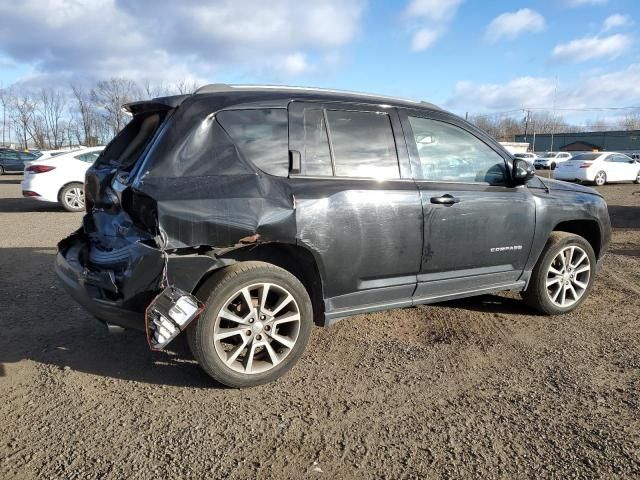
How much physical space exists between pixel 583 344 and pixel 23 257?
22.2ft

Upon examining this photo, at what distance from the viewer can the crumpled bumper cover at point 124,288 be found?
2.93 metres

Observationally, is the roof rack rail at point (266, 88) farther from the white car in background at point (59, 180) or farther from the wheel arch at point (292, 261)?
the white car in background at point (59, 180)

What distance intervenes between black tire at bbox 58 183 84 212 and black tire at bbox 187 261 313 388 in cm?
1003

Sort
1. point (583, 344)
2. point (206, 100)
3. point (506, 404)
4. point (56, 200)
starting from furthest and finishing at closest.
→ point (56, 200) → point (583, 344) → point (206, 100) → point (506, 404)

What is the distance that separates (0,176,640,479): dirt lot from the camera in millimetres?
2498

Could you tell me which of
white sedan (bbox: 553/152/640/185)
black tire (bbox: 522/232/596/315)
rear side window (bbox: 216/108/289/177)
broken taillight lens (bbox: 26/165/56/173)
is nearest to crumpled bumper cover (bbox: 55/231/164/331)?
Result: rear side window (bbox: 216/108/289/177)

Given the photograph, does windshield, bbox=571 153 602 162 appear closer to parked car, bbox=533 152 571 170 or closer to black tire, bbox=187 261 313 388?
parked car, bbox=533 152 571 170

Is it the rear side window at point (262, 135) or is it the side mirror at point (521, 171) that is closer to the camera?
the rear side window at point (262, 135)

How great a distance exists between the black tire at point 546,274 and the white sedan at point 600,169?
59.2 ft

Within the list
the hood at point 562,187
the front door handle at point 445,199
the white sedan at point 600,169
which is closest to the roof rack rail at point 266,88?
the front door handle at point 445,199

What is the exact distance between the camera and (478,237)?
4.00 metres

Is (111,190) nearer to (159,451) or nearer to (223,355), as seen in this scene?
(223,355)

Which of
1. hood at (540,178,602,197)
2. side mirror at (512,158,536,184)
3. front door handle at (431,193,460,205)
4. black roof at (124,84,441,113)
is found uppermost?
black roof at (124,84,441,113)

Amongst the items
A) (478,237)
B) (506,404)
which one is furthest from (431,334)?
(506,404)
